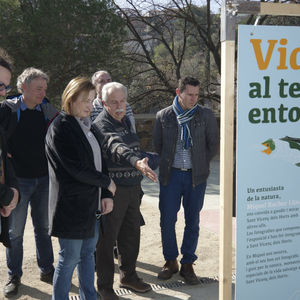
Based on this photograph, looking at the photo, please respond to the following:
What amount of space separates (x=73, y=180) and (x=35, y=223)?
121 centimetres

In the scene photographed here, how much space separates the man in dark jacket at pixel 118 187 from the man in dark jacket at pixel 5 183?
2.40 feet

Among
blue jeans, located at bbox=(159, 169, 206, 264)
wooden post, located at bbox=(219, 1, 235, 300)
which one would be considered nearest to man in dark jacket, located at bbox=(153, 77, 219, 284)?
blue jeans, located at bbox=(159, 169, 206, 264)

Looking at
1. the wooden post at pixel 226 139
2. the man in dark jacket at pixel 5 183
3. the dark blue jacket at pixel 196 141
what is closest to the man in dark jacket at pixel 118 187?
the dark blue jacket at pixel 196 141

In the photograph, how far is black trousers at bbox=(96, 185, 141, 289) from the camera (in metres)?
3.39

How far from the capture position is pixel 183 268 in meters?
3.88

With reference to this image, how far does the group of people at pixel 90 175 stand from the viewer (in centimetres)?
273

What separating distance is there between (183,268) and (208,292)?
1.20 ft

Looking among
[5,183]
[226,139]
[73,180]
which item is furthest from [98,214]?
[226,139]

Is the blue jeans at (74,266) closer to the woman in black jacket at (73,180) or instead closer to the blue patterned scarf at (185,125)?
the woman in black jacket at (73,180)

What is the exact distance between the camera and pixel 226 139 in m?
2.30

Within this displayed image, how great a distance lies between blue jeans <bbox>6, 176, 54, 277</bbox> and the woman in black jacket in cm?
86

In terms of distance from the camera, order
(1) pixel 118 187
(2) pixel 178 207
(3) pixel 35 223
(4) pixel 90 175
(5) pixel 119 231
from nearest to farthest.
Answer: (4) pixel 90 175 < (1) pixel 118 187 < (5) pixel 119 231 < (3) pixel 35 223 < (2) pixel 178 207

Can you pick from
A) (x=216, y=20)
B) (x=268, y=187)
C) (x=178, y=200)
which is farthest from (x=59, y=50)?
(x=268, y=187)

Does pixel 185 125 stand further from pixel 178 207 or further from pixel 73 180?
pixel 73 180
